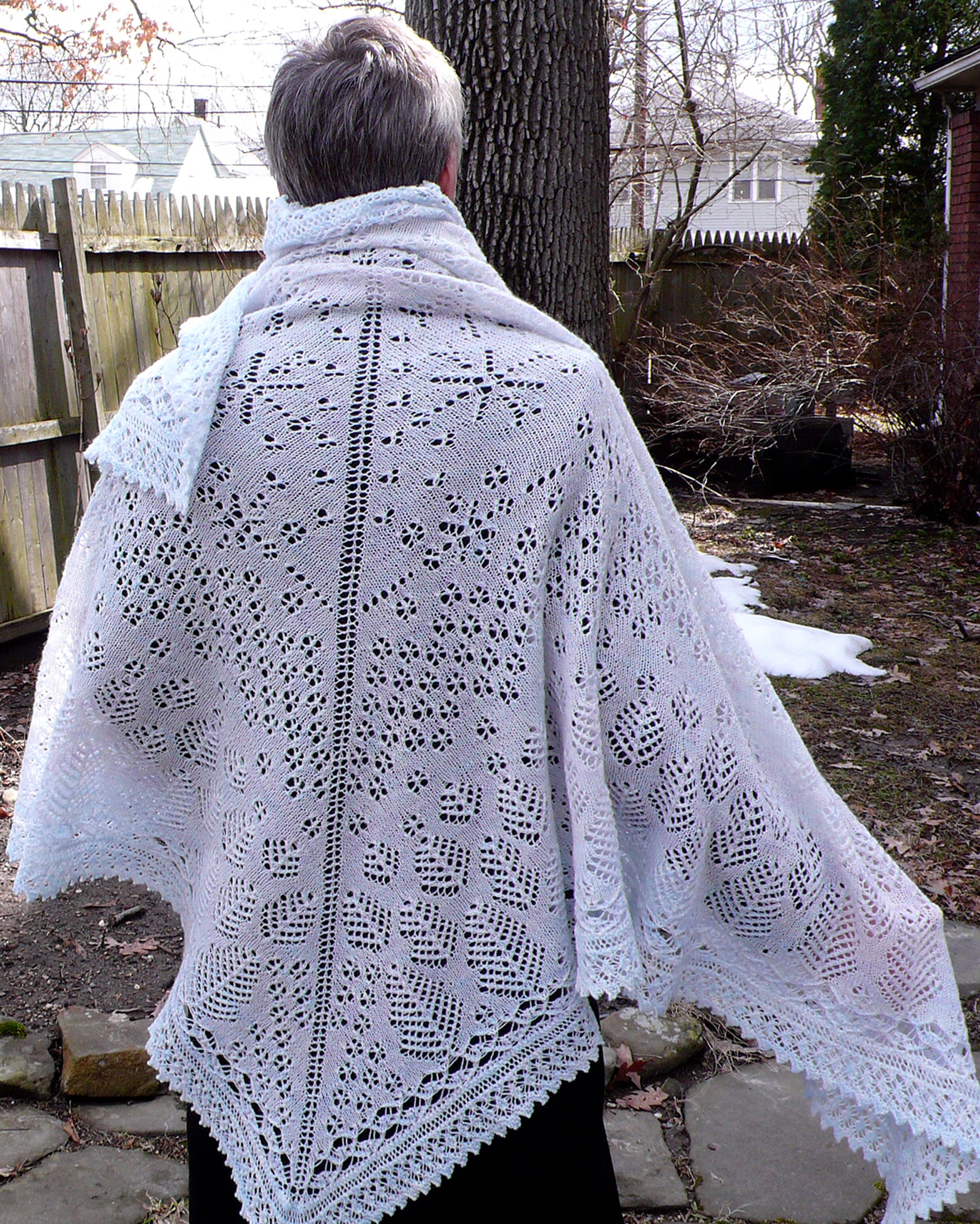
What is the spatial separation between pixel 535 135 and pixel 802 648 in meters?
2.88

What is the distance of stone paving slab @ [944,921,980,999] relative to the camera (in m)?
3.02

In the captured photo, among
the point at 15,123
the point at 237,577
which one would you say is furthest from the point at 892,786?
the point at 15,123

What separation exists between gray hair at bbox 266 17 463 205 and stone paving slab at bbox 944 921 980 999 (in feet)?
7.83

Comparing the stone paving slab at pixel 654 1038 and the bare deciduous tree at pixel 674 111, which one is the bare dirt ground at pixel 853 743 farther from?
the bare deciduous tree at pixel 674 111

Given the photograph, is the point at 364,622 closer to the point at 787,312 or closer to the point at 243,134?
the point at 787,312

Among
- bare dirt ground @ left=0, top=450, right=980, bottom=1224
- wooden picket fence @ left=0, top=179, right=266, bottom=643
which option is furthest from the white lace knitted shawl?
wooden picket fence @ left=0, top=179, right=266, bottom=643

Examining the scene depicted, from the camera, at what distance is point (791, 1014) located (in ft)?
5.41

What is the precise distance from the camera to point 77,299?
5656 mm

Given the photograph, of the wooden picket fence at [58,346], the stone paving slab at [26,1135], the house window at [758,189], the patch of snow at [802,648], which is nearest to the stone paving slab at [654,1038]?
the stone paving slab at [26,1135]

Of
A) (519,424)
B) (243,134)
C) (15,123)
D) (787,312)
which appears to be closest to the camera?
(519,424)

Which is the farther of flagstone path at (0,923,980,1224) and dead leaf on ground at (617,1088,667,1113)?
dead leaf on ground at (617,1088,667,1113)

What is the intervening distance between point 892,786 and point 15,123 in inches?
1017

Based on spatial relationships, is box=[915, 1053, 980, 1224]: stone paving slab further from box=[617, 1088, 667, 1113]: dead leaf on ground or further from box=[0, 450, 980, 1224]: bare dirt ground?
box=[617, 1088, 667, 1113]: dead leaf on ground

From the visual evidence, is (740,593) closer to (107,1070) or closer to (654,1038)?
(654,1038)
